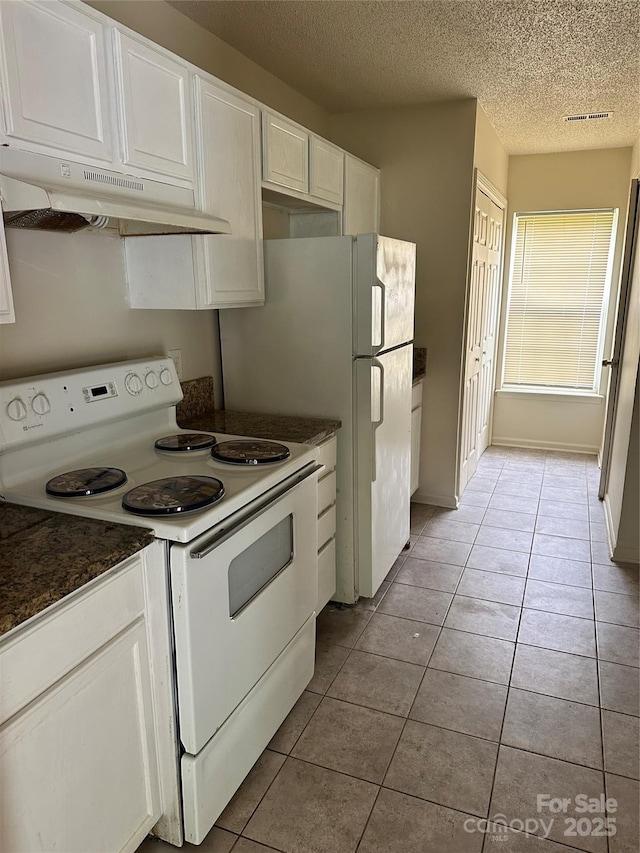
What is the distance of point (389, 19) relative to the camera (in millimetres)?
2361

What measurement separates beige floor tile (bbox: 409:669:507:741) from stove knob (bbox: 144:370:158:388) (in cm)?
148

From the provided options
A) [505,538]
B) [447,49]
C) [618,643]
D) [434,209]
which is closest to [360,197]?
[434,209]

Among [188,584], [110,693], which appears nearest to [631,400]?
[188,584]

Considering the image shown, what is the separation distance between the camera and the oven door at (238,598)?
1420mm

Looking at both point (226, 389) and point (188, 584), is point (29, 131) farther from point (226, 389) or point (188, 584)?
point (226, 389)

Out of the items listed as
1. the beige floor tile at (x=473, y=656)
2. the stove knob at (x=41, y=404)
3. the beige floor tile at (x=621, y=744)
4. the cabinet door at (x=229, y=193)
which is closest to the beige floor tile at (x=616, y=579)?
the beige floor tile at (x=473, y=656)

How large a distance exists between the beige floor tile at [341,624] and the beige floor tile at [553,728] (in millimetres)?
676

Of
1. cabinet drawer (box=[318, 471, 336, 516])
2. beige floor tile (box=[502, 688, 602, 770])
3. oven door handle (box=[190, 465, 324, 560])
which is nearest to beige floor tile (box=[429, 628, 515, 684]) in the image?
beige floor tile (box=[502, 688, 602, 770])

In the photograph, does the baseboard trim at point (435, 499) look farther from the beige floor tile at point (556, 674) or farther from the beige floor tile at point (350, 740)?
the beige floor tile at point (350, 740)

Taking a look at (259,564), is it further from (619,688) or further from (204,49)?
(204,49)

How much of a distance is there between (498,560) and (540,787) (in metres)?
1.50

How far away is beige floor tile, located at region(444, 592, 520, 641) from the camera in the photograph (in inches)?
99.9

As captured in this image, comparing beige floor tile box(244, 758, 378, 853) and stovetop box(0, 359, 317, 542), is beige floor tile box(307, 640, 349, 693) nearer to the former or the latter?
beige floor tile box(244, 758, 378, 853)

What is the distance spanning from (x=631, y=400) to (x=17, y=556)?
3050mm
